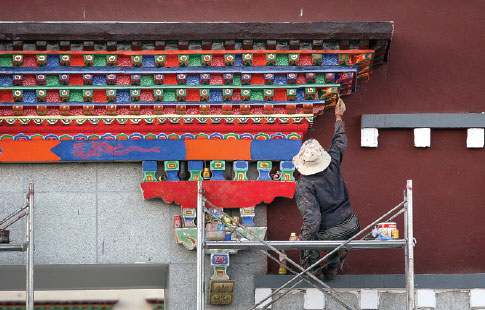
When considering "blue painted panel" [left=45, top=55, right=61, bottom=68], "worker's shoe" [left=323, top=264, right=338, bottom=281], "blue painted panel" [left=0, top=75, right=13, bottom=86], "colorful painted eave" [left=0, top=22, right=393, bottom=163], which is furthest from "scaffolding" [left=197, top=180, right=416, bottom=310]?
"blue painted panel" [left=0, top=75, right=13, bottom=86]

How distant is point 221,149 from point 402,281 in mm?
1850

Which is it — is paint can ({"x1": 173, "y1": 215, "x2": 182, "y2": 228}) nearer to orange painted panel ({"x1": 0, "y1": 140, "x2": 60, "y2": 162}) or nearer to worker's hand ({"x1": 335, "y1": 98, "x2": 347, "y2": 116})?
orange painted panel ({"x1": 0, "y1": 140, "x2": 60, "y2": 162})

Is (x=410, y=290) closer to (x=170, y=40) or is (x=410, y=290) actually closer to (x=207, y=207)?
(x=207, y=207)

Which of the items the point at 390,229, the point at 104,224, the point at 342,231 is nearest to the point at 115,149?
the point at 104,224

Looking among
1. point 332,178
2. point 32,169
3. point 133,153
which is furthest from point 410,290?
point 32,169

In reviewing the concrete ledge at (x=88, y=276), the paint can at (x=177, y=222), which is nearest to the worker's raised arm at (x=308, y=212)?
the paint can at (x=177, y=222)

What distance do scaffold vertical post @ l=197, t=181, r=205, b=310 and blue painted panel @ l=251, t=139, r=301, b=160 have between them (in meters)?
0.82

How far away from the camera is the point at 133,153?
1029cm

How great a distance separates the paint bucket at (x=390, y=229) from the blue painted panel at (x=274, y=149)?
104cm

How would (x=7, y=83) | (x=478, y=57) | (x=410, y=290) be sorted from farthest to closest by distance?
(x=478, y=57) → (x=7, y=83) → (x=410, y=290)

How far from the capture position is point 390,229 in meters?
9.73

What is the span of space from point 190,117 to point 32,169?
141 centimetres

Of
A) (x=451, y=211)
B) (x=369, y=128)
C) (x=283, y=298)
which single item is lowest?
(x=283, y=298)

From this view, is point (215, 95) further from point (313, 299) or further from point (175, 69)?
point (313, 299)
